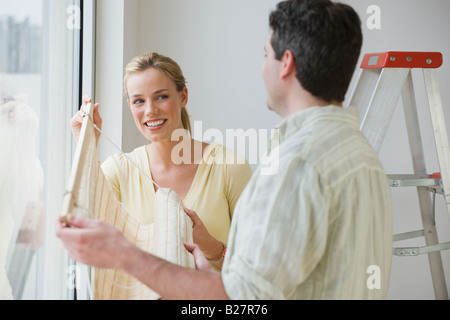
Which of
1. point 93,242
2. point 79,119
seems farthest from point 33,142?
point 93,242

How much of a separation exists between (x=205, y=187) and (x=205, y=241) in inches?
11.3

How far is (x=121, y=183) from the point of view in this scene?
76.2 inches

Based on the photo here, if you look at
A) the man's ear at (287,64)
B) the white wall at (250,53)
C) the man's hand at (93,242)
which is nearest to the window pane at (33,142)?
the man's hand at (93,242)

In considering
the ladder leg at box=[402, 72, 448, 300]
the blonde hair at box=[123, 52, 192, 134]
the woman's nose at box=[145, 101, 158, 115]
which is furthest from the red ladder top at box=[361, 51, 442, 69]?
the woman's nose at box=[145, 101, 158, 115]

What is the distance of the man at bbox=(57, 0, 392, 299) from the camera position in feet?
2.84

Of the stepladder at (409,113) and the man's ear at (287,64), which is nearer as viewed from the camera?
the man's ear at (287,64)

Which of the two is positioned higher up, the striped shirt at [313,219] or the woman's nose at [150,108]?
the woman's nose at [150,108]

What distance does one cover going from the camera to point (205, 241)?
5.48 ft

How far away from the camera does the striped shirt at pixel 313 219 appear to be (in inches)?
34.1

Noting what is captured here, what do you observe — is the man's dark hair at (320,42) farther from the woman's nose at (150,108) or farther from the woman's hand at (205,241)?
the woman's nose at (150,108)

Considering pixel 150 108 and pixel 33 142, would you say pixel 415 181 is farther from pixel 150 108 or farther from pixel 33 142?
pixel 33 142

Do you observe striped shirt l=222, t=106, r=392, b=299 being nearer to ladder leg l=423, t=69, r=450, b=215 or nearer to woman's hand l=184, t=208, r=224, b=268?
woman's hand l=184, t=208, r=224, b=268

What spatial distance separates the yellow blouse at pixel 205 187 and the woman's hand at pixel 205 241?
0.34 feet

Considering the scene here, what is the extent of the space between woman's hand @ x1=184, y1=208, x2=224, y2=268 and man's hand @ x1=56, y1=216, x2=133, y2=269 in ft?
2.33
